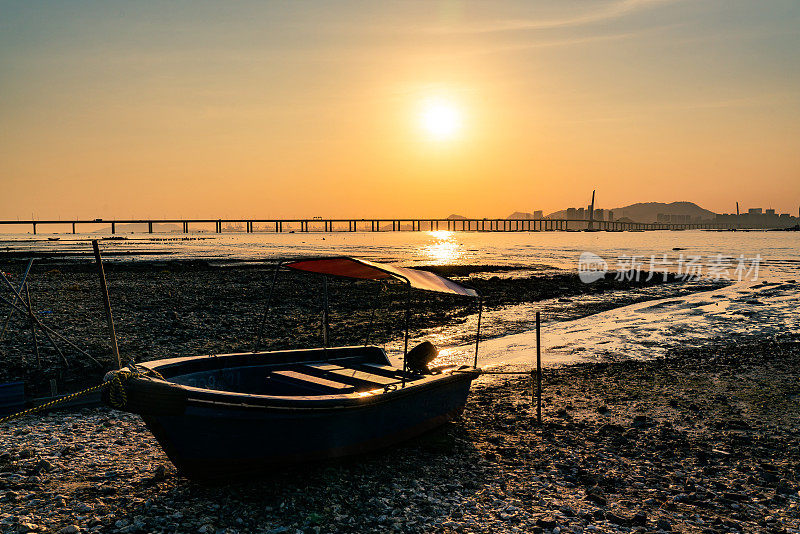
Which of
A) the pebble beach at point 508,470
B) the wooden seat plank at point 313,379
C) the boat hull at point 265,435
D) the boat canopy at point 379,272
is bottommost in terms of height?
the pebble beach at point 508,470

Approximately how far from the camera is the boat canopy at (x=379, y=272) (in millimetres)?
10266

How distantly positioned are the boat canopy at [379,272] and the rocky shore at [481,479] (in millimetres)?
2697

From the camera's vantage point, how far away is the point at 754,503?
304 inches

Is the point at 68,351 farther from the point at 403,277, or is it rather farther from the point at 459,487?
the point at 459,487

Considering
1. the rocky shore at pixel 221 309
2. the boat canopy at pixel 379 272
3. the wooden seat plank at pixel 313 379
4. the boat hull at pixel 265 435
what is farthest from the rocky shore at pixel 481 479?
the rocky shore at pixel 221 309

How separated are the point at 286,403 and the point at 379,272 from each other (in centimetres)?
465

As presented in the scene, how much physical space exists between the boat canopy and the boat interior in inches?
66.5

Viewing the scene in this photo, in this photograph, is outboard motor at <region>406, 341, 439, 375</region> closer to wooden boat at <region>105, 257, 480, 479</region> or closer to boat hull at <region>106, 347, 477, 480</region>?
wooden boat at <region>105, 257, 480, 479</region>

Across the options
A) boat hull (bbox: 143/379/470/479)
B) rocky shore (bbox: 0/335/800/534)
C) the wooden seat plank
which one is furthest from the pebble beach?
the wooden seat plank

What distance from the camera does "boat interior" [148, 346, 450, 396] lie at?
9.41m

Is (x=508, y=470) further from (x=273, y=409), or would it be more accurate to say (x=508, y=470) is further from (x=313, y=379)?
(x=273, y=409)

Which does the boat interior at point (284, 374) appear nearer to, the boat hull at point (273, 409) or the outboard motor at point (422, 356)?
the boat hull at point (273, 409)

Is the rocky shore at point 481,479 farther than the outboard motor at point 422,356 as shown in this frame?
No

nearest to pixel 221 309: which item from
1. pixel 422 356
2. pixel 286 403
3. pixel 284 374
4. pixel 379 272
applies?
pixel 379 272
